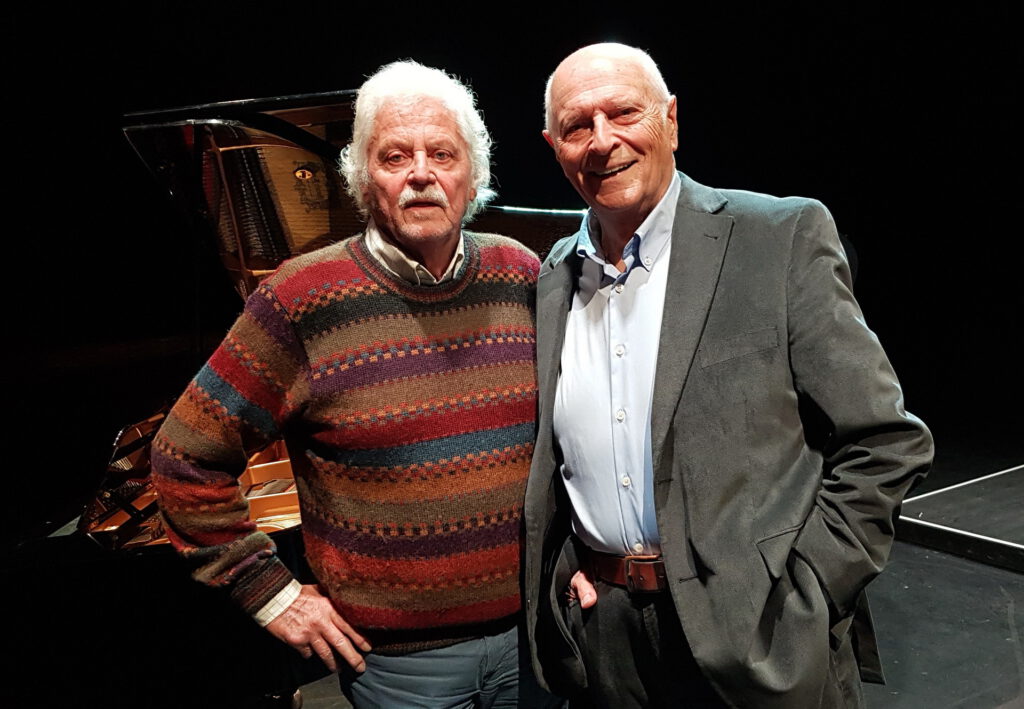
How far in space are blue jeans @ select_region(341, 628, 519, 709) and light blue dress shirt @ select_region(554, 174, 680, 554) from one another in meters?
0.28

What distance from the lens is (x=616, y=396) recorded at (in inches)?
56.3

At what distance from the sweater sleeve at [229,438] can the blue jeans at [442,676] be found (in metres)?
0.25

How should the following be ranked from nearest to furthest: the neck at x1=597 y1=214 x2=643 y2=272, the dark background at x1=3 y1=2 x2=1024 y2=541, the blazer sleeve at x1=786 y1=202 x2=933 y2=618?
the blazer sleeve at x1=786 y1=202 x2=933 y2=618, the neck at x1=597 y1=214 x2=643 y2=272, the dark background at x1=3 y1=2 x2=1024 y2=541

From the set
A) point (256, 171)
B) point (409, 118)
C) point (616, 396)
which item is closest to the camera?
point (616, 396)

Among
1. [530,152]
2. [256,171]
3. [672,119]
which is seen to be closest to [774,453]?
[672,119]

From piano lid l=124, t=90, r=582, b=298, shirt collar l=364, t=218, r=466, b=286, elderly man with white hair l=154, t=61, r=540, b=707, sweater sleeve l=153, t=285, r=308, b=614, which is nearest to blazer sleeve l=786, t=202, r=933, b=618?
elderly man with white hair l=154, t=61, r=540, b=707

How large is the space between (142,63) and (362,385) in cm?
481

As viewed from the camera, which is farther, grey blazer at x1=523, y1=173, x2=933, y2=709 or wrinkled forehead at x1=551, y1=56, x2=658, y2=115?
wrinkled forehead at x1=551, y1=56, x2=658, y2=115

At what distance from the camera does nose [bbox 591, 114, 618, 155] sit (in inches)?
57.3

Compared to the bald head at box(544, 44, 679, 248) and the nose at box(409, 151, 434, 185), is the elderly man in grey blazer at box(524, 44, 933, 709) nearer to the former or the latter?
the bald head at box(544, 44, 679, 248)

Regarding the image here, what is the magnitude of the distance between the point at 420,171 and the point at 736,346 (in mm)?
639

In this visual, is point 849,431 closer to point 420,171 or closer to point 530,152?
point 420,171

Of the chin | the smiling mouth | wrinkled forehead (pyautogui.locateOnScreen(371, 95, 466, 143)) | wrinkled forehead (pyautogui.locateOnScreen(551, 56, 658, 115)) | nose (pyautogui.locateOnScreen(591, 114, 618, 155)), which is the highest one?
wrinkled forehead (pyautogui.locateOnScreen(551, 56, 658, 115))

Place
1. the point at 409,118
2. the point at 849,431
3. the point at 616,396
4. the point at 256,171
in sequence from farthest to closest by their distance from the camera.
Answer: the point at 256,171 → the point at 409,118 → the point at 616,396 → the point at 849,431
